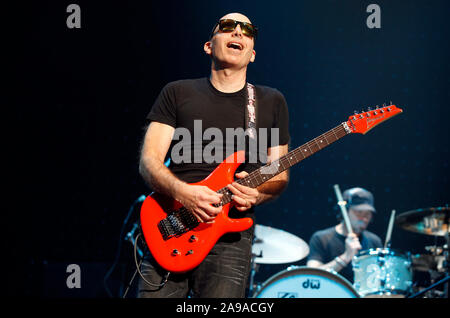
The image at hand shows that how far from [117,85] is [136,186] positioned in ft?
4.94

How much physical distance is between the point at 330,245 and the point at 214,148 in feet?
13.8

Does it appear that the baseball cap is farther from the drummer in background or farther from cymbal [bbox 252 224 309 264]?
cymbal [bbox 252 224 309 264]

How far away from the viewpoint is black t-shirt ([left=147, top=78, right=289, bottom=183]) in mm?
2842

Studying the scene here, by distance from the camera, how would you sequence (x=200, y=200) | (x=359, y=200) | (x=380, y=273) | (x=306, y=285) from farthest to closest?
(x=359, y=200), (x=380, y=273), (x=306, y=285), (x=200, y=200)

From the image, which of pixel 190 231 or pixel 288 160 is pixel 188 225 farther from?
pixel 288 160

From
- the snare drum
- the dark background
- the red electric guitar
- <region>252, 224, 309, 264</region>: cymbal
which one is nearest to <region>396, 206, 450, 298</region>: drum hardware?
the snare drum

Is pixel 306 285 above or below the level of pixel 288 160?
below

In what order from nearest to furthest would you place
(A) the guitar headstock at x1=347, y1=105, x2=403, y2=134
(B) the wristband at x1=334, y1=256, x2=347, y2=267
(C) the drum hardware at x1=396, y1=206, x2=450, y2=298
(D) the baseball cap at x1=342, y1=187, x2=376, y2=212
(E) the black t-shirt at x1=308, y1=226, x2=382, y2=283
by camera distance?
(A) the guitar headstock at x1=347, y1=105, x2=403, y2=134
(C) the drum hardware at x1=396, y1=206, x2=450, y2=298
(B) the wristband at x1=334, y1=256, x2=347, y2=267
(D) the baseball cap at x1=342, y1=187, x2=376, y2=212
(E) the black t-shirt at x1=308, y1=226, x2=382, y2=283

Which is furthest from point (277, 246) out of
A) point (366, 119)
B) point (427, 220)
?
point (366, 119)

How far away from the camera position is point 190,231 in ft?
8.71

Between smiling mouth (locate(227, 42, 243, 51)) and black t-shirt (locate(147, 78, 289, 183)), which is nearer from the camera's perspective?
black t-shirt (locate(147, 78, 289, 183))

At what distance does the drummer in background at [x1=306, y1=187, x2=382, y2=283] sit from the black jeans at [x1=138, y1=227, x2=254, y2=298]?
12.9 feet

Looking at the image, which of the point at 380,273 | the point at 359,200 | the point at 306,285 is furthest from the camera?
the point at 359,200
